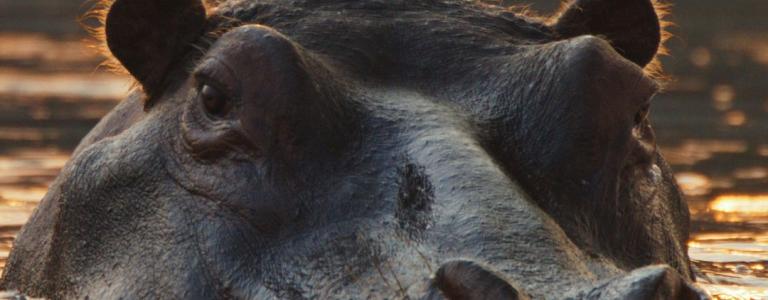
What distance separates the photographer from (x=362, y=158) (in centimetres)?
471

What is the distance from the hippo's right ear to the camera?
5.43m

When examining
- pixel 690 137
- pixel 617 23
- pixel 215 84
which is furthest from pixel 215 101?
pixel 690 137

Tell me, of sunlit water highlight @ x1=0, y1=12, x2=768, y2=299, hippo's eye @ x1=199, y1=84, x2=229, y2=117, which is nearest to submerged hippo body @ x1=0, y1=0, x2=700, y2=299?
hippo's eye @ x1=199, y1=84, x2=229, y2=117

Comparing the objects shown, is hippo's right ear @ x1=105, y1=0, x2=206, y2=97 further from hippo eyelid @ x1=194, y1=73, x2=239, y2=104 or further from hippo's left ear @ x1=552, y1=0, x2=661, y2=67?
hippo's left ear @ x1=552, y1=0, x2=661, y2=67

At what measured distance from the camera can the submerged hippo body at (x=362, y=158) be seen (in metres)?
4.33

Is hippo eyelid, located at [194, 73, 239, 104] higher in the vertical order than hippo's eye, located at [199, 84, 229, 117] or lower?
higher

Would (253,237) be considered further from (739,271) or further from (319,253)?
(739,271)

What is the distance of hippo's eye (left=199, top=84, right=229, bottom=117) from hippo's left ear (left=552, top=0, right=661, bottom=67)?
1.25 meters

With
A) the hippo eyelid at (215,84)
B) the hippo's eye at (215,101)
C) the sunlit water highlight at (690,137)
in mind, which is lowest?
the sunlit water highlight at (690,137)

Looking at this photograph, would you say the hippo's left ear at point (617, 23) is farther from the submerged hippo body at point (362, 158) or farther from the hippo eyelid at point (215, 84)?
the hippo eyelid at point (215, 84)

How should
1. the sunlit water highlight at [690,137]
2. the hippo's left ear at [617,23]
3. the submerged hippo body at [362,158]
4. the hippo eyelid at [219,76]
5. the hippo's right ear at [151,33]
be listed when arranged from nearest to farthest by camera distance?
the submerged hippo body at [362,158]
the hippo eyelid at [219,76]
the hippo's right ear at [151,33]
the hippo's left ear at [617,23]
the sunlit water highlight at [690,137]

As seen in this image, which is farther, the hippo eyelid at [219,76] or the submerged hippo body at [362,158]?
the hippo eyelid at [219,76]

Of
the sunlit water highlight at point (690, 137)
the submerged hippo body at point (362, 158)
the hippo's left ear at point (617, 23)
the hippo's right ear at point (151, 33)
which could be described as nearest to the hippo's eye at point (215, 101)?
the submerged hippo body at point (362, 158)

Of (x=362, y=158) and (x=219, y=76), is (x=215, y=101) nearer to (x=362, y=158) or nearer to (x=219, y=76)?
(x=219, y=76)
